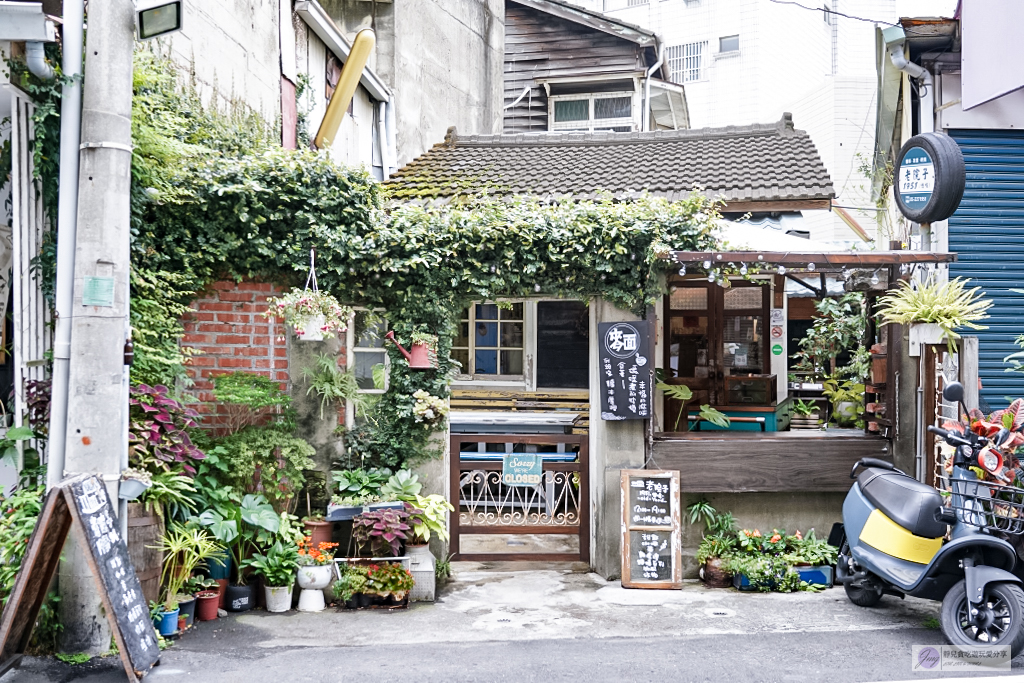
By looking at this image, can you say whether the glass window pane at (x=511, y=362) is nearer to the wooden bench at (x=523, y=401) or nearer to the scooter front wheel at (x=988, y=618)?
the wooden bench at (x=523, y=401)

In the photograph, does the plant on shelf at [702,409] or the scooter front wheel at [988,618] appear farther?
the plant on shelf at [702,409]

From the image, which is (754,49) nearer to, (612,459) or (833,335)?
(833,335)

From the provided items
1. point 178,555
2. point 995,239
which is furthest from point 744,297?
point 178,555

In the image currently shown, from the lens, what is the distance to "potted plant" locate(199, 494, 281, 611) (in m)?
6.68

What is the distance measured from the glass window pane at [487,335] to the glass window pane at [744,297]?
340 centimetres

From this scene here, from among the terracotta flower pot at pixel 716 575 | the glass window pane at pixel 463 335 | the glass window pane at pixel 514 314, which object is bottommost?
the terracotta flower pot at pixel 716 575

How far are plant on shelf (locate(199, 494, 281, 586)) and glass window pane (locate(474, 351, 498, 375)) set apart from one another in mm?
5632

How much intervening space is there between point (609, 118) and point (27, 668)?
1494 centimetres

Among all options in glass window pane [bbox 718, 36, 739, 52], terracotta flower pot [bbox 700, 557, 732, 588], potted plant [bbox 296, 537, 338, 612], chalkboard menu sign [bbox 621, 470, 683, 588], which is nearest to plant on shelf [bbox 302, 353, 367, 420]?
potted plant [bbox 296, 537, 338, 612]

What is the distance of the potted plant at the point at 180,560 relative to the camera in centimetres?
611

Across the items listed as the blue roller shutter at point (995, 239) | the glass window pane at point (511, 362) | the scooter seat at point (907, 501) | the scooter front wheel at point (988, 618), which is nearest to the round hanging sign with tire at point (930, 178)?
the blue roller shutter at point (995, 239)

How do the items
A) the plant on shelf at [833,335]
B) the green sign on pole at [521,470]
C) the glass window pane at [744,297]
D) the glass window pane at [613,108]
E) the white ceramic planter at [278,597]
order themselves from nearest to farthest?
the white ceramic planter at [278,597]
the green sign on pole at [521,470]
the glass window pane at [744,297]
the plant on shelf at [833,335]
the glass window pane at [613,108]

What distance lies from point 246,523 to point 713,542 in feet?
14.1

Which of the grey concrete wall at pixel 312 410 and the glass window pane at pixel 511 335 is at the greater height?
the glass window pane at pixel 511 335
